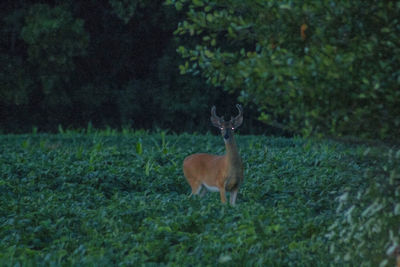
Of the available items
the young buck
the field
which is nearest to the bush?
the field

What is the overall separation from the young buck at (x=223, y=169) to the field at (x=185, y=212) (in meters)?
0.28

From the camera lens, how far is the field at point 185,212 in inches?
245

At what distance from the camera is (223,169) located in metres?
9.27

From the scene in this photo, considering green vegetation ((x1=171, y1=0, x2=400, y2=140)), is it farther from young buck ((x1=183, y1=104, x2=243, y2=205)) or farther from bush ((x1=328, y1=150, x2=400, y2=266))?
young buck ((x1=183, y1=104, x2=243, y2=205))

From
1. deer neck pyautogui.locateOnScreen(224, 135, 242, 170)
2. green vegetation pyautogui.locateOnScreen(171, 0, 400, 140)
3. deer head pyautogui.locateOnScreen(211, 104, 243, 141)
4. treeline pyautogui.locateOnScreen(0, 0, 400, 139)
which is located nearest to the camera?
green vegetation pyautogui.locateOnScreen(171, 0, 400, 140)

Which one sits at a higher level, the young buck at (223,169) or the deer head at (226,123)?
the deer head at (226,123)

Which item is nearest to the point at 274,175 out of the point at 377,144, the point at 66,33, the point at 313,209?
the point at 313,209

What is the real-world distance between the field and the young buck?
0.92 ft

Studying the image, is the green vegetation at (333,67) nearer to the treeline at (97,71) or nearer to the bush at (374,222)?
the bush at (374,222)

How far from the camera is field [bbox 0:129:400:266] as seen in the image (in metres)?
6.23

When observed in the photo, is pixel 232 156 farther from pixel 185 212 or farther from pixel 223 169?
pixel 185 212

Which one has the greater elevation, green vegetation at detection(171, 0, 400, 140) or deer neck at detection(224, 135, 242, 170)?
green vegetation at detection(171, 0, 400, 140)

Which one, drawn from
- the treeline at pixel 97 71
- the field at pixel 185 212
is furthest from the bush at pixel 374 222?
the treeline at pixel 97 71

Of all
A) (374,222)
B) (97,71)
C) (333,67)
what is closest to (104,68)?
(97,71)
